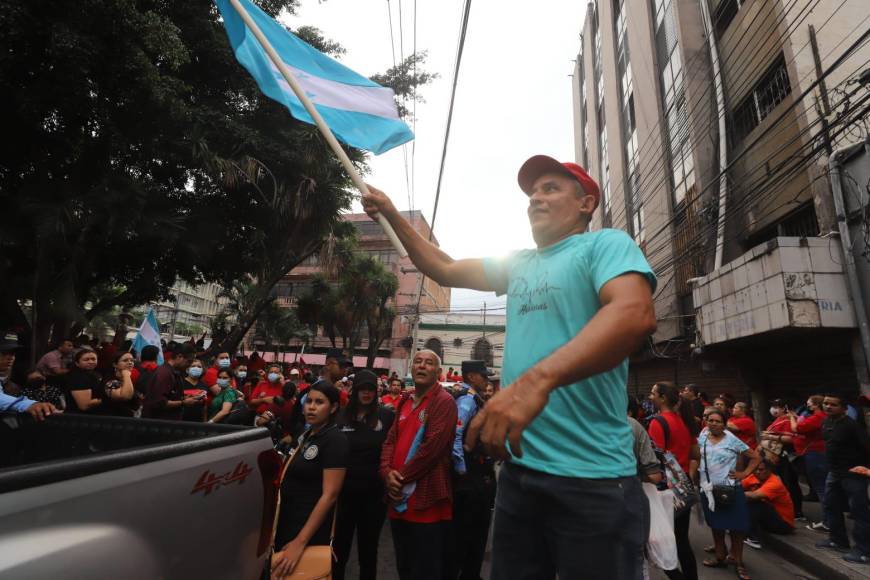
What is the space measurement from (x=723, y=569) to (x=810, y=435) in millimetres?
3346

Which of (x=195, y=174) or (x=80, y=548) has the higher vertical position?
(x=195, y=174)

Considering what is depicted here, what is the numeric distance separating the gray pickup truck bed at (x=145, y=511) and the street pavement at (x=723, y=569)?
2.84m

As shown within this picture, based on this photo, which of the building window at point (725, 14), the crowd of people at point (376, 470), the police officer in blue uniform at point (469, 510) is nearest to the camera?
the crowd of people at point (376, 470)

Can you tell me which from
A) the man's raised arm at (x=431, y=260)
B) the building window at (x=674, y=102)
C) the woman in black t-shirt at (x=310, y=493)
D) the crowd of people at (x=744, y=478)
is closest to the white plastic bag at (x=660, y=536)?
the crowd of people at (x=744, y=478)

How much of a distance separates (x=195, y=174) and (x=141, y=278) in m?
4.83

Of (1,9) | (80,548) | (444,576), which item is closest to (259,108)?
(1,9)

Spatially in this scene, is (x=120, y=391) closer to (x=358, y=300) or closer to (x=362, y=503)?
(x=362, y=503)

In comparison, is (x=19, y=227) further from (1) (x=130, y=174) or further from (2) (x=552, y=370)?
(2) (x=552, y=370)

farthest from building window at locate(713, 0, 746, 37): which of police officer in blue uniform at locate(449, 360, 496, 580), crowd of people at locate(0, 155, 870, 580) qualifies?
police officer in blue uniform at locate(449, 360, 496, 580)

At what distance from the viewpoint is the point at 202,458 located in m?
1.74

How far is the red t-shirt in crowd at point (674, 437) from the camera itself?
5184mm

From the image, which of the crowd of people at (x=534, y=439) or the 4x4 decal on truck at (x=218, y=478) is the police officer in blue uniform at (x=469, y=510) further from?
the 4x4 decal on truck at (x=218, y=478)

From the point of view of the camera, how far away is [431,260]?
1.95 metres

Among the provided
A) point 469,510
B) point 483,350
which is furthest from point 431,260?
point 483,350
